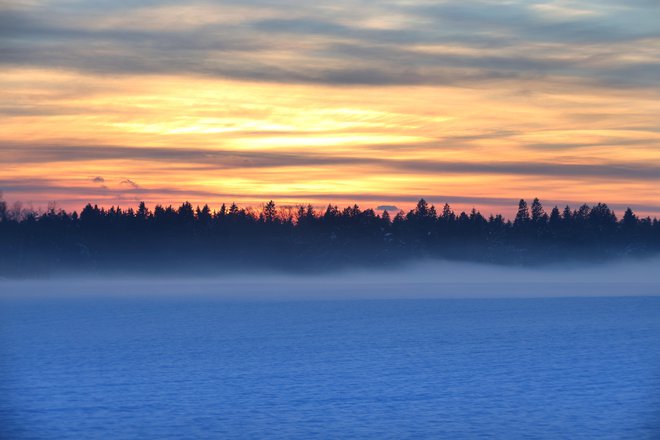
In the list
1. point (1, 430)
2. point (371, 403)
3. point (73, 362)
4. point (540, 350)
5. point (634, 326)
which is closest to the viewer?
point (1, 430)

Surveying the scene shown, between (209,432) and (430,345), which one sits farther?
(430,345)

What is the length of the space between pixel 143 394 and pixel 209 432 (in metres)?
9.33

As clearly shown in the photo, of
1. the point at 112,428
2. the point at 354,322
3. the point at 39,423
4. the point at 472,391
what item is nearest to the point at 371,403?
the point at 472,391

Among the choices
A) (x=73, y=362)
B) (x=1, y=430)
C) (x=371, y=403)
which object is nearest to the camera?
(x=1, y=430)

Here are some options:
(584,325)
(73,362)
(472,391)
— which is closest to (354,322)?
(584,325)

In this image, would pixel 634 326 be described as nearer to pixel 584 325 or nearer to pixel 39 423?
pixel 584 325

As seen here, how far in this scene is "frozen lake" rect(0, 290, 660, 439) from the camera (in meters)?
33.1

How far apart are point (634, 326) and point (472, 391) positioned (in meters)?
55.0

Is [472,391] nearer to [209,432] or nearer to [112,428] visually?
[209,432]

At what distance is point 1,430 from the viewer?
102ft

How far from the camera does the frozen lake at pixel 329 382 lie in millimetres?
33125

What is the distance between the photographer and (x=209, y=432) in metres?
32.2

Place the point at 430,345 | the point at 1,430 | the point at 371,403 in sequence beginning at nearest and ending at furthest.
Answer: the point at 1,430 → the point at 371,403 → the point at 430,345

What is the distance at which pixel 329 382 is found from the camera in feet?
147
